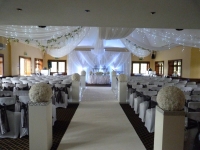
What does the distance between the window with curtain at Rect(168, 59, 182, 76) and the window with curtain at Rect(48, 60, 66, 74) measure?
10.2 meters

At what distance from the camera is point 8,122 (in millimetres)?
3529

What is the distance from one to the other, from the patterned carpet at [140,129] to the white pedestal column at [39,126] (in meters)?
1.99

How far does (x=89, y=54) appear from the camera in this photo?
16.1 meters

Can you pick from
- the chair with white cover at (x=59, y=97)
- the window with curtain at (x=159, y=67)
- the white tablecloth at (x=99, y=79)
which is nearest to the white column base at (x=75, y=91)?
the chair with white cover at (x=59, y=97)

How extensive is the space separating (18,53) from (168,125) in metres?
11.6

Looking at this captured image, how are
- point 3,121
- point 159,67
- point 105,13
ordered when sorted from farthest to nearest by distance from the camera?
point 159,67 → point 105,13 → point 3,121

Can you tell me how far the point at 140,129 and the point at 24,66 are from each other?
11291mm

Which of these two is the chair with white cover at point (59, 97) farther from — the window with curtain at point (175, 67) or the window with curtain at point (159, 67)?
the window with curtain at point (159, 67)

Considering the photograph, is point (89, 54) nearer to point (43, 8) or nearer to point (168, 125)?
point (43, 8)

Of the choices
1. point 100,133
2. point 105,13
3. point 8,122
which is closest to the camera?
point 8,122

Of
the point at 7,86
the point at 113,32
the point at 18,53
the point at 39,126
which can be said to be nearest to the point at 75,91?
the point at 7,86

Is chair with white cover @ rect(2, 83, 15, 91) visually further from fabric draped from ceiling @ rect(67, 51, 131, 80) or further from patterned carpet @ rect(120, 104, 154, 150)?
fabric draped from ceiling @ rect(67, 51, 131, 80)

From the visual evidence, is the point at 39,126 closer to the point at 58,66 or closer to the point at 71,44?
the point at 71,44

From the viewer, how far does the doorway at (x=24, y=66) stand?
476 inches
